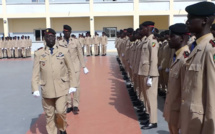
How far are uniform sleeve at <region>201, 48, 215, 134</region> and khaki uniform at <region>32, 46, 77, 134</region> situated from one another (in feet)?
9.26

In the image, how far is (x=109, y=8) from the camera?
2381cm

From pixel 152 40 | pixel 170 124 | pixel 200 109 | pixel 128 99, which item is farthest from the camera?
pixel 128 99

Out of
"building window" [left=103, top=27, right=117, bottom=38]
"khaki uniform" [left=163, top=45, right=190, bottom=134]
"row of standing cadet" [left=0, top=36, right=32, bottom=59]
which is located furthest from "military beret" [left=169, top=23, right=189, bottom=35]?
"building window" [left=103, top=27, right=117, bottom=38]

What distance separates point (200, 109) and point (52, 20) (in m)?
24.0

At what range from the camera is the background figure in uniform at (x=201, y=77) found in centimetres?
196

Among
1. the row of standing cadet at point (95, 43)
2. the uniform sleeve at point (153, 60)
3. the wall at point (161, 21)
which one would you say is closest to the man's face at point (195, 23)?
the uniform sleeve at point (153, 60)

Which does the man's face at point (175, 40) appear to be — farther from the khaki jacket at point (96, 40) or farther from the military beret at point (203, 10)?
the khaki jacket at point (96, 40)

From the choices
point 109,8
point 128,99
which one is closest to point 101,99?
point 128,99

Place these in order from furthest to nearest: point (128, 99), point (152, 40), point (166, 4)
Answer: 1. point (166, 4)
2. point (128, 99)
3. point (152, 40)

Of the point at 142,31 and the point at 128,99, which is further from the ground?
the point at 142,31

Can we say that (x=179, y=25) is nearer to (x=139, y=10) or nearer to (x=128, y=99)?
(x=128, y=99)

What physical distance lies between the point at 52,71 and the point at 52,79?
14 cm

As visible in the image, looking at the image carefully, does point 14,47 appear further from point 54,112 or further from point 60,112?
point 60,112

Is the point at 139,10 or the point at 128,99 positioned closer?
the point at 128,99
